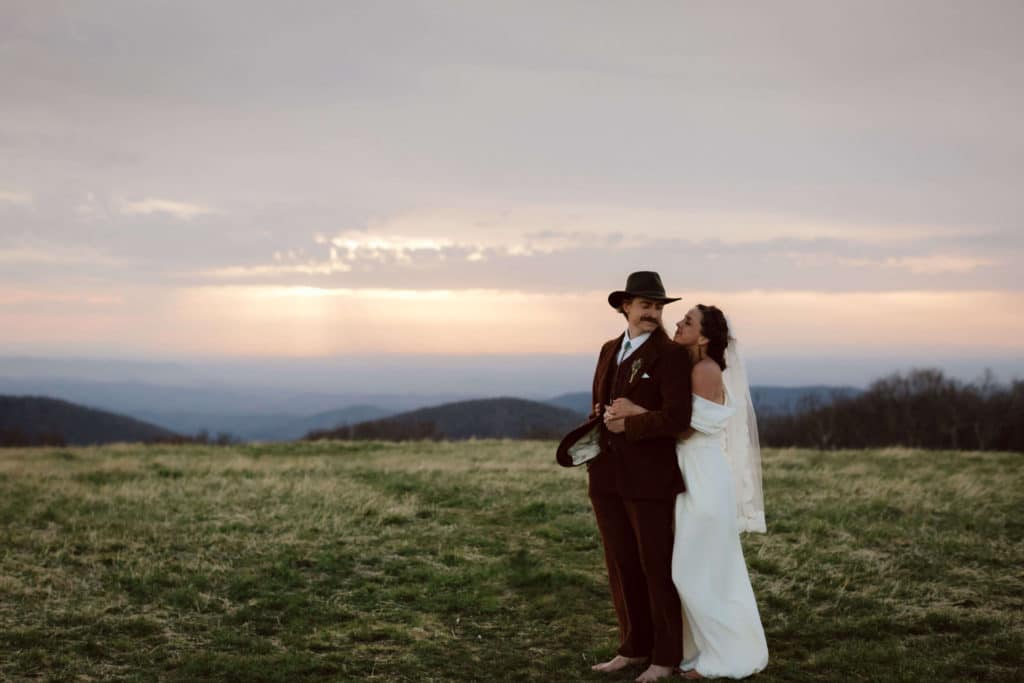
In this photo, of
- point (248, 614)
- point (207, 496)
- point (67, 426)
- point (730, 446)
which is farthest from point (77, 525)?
point (67, 426)

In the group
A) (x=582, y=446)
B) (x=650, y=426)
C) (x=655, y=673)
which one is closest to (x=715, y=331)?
(x=650, y=426)

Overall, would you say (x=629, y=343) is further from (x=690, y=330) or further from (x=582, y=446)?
(x=582, y=446)

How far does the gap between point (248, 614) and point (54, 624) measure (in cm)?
187

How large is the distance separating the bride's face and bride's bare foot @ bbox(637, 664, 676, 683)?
8.63ft

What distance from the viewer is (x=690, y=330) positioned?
23.6 ft

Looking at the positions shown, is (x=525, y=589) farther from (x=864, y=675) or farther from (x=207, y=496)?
(x=207, y=496)

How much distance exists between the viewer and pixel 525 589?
34.5 feet

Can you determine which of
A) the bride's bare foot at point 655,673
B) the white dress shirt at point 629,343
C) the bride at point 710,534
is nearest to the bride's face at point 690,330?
the bride at point 710,534

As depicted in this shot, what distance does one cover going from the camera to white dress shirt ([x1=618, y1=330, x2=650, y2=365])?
23.6 feet

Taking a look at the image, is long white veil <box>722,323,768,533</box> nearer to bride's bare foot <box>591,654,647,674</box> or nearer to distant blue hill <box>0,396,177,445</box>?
bride's bare foot <box>591,654,647,674</box>

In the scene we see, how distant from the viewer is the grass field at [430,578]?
26.4ft

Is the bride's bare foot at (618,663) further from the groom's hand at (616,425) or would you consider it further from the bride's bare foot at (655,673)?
the groom's hand at (616,425)

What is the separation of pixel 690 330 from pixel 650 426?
89 centimetres

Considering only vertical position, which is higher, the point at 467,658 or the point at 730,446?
the point at 730,446
